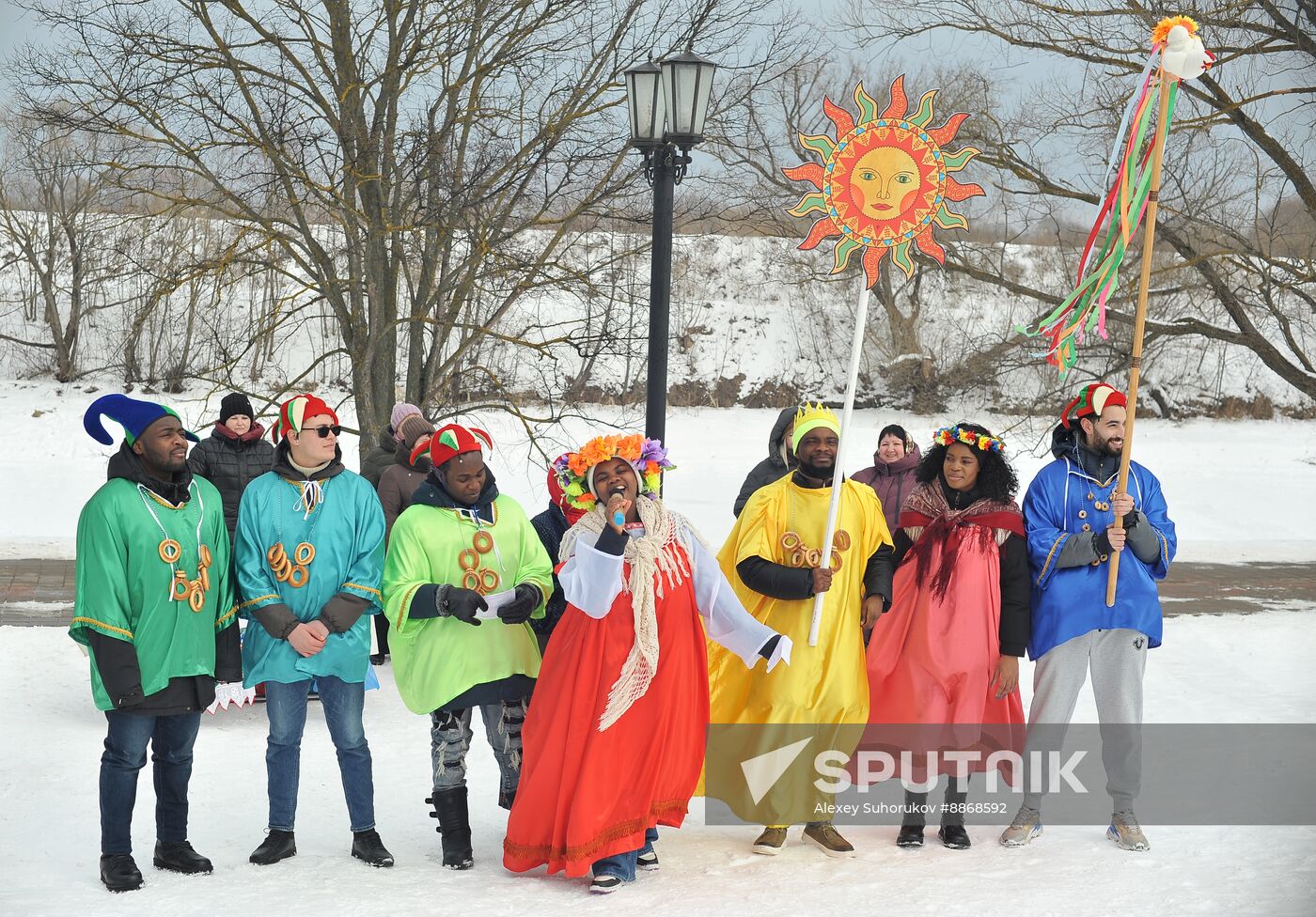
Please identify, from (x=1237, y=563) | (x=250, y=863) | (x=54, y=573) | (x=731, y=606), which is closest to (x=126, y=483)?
(x=250, y=863)

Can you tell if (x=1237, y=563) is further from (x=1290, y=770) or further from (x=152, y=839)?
(x=152, y=839)

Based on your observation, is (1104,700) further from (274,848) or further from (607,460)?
(274,848)

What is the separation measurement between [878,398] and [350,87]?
57.0 feet

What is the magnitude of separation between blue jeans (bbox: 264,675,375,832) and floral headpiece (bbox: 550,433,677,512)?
3.84ft

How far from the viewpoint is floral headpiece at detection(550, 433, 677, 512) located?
476 cm

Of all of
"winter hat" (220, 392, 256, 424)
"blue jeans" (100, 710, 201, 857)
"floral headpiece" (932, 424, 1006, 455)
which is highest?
"winter hat" (220, 392, 256, 424)

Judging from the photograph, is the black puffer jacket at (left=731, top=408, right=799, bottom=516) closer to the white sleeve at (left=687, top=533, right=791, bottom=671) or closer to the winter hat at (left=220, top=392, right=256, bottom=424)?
the white sleeve at (left=687, top=533, right=791, bottom=671)

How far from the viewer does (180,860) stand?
4.83m

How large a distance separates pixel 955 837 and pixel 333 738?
257cm

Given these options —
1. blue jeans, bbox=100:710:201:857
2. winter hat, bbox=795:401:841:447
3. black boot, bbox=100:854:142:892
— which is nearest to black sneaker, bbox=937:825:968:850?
winter hat, bbox=795:401:841:447

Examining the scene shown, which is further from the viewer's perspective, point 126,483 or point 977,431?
point 977,431

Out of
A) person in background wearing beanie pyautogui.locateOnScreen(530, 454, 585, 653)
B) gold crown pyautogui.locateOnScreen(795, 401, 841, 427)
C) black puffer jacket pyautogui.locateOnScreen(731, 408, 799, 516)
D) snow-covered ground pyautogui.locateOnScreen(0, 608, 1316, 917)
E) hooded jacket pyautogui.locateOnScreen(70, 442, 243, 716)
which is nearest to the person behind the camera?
snow-covered ground pyautogui.locateOnScreen(0, 608, 1316, 917)

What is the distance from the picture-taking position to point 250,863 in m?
4.95

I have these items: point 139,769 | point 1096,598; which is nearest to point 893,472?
point 1096,598
